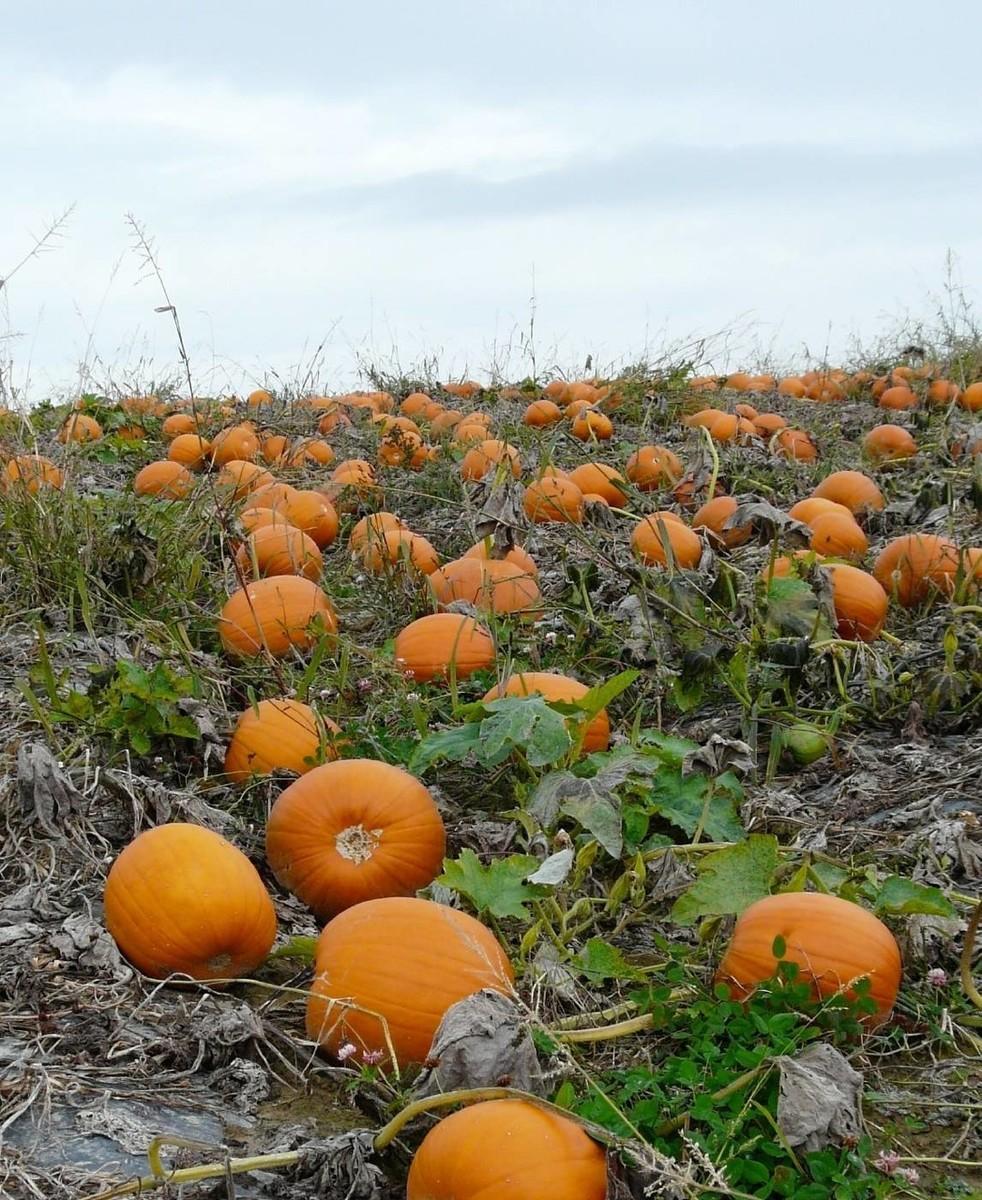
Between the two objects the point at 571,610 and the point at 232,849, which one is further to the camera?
the point at 571,610

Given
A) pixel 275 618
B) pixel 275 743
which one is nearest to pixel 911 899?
pixel 275 743

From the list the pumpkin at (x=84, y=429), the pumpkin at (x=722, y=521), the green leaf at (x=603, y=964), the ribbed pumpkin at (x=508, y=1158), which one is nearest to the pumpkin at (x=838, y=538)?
the pumpkin at (x=722, y=521)

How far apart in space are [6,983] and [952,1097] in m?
1.74

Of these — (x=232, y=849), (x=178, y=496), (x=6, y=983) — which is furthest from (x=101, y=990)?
(x=178, y=496)

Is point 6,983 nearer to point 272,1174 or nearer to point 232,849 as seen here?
point 232,849

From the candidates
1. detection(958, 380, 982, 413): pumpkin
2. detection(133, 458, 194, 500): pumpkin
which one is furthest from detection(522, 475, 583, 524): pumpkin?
→ detection(958, 380, 982, 413): pumpkin

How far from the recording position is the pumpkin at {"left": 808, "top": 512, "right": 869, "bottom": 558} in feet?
16.3

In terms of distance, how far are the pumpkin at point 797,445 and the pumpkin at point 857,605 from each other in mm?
2871

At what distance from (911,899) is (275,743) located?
1672 mm

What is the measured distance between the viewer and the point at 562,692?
348cm

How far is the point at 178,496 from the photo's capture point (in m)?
5.35

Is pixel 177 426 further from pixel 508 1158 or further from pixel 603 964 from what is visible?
pixel 508 1158

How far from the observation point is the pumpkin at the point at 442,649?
13.1ft

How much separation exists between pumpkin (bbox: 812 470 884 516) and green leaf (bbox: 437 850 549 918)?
11.8 ft
